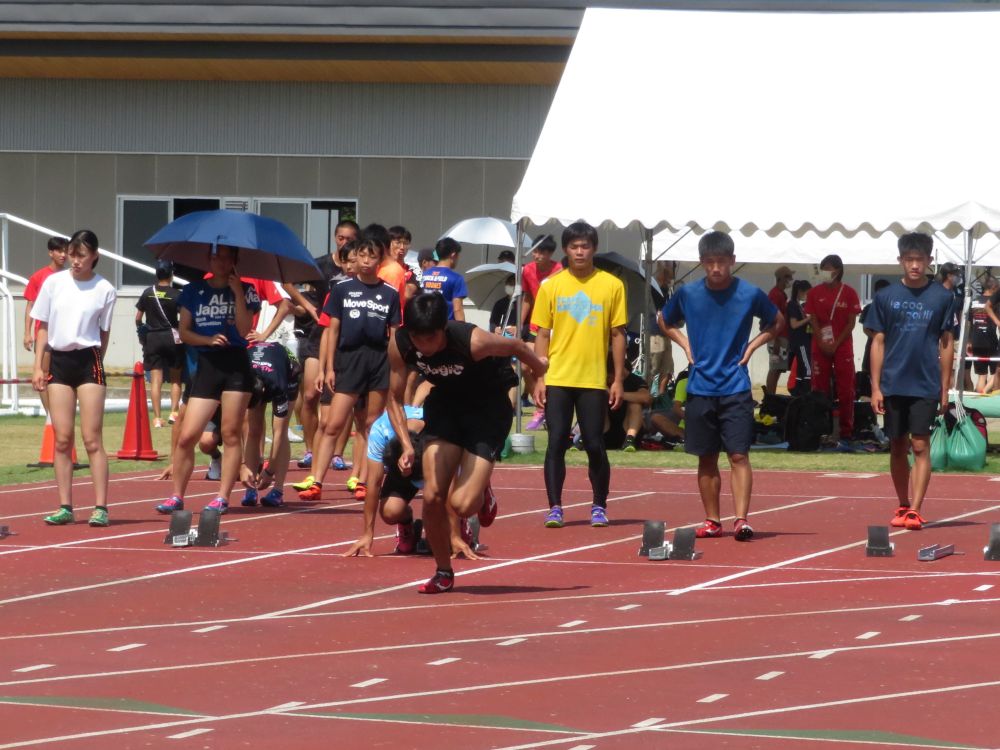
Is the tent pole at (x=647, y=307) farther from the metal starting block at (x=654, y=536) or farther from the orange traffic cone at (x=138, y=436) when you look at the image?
the metal starting block at (x=654, y=536)

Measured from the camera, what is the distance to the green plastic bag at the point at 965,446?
1664 centimetres

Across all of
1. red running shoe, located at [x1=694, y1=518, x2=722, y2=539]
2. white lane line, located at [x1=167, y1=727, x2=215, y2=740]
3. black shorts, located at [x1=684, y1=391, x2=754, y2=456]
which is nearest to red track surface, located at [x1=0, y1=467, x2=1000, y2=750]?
white lane line, located at [x1=167, y1=727, x2=215, y2=740]

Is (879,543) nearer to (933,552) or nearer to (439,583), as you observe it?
(933,552)

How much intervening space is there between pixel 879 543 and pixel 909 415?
5.25 ft

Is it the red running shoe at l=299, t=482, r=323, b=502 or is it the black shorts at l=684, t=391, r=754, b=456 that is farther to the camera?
the red running shoe at l=299, t=482, r=323, b=502

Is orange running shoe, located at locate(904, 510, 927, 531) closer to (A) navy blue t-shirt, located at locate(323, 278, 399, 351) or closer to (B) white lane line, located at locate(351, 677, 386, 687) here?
(A) navy blue t-shirt, located at locate(323, 278, 399, 351)

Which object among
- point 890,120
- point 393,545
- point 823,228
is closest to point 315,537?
point 393,545

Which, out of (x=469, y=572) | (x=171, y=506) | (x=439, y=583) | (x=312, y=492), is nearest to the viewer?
(x=439, y=583)

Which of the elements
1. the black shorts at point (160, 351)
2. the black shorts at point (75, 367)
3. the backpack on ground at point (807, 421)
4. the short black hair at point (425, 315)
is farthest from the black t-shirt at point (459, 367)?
the black shorts at point (160, 351)

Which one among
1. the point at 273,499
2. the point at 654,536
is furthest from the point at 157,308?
the point at 654,536

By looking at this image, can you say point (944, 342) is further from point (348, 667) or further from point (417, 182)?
point (417, 182)

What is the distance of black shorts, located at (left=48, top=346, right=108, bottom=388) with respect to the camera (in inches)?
A: 465

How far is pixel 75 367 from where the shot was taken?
1182 centimetres

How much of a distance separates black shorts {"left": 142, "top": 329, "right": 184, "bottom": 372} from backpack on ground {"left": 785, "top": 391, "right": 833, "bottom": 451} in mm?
6418
